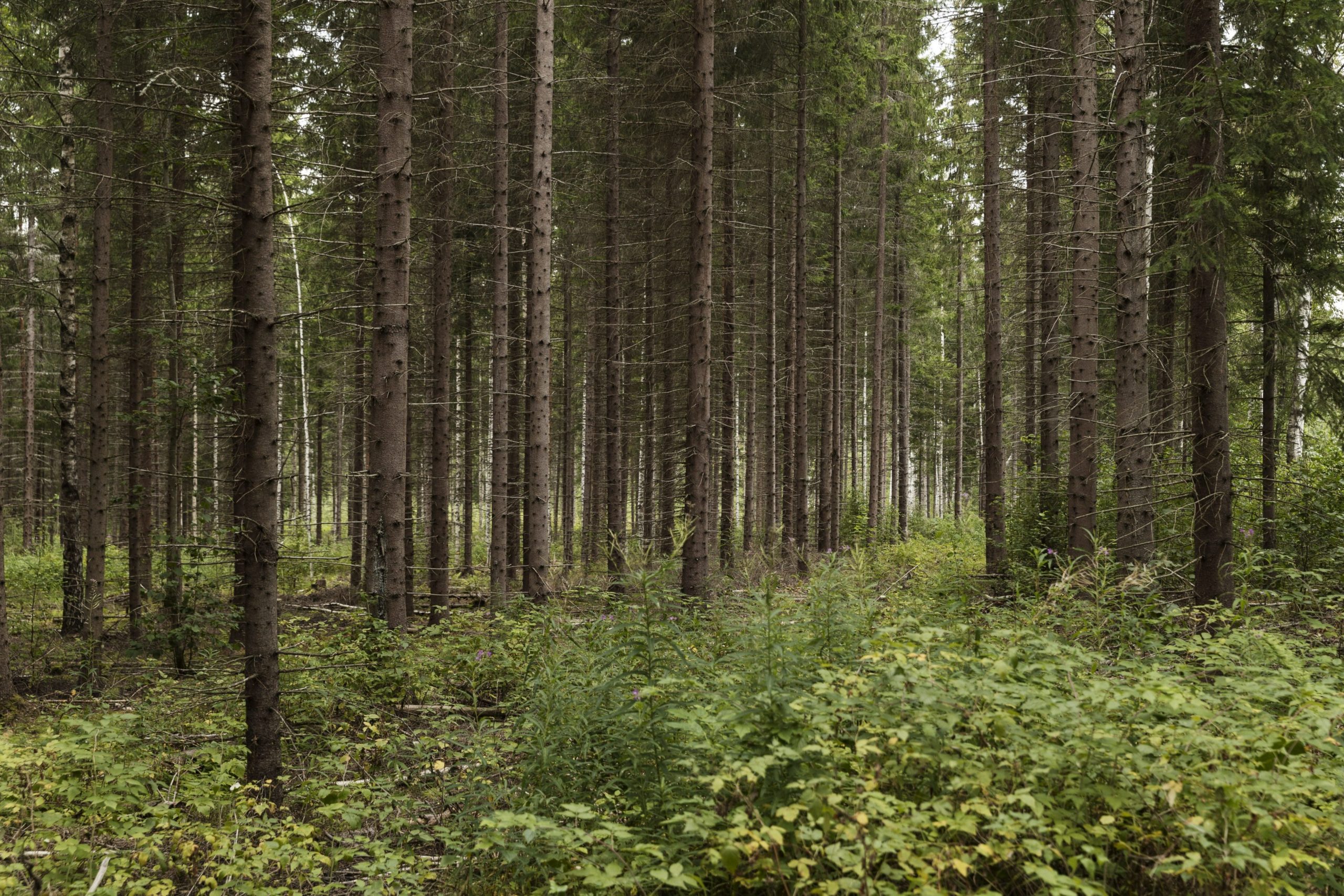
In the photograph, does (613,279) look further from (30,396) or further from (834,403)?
(30,396)

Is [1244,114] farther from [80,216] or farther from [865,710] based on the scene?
[80,216]

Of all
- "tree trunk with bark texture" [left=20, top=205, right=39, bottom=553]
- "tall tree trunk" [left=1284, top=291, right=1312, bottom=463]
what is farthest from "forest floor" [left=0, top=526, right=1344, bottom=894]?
"tree trunk with bark texture" [left=20, top=205, right=39, bottom=553]

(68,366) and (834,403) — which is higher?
(68,366)

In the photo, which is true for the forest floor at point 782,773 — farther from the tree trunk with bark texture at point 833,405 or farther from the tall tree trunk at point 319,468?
the tree trunk with bark texture at point 833,405

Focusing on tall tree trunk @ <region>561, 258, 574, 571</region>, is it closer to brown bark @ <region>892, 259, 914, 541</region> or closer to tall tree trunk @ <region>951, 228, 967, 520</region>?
brown bark @ <region>892, 259, 914, 541</region>

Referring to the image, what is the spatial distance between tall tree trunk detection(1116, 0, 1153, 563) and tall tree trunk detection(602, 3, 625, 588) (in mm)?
7484

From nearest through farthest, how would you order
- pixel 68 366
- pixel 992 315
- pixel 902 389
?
pixel 68 366 < pixel 992 315 < pixel 902 389

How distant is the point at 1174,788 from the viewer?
117 inches

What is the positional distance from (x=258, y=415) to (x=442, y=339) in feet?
30.9

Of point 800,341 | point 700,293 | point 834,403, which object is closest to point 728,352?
point 800,341

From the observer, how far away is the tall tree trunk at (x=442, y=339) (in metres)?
12.6

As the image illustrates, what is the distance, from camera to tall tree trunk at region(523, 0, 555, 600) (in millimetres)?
11195

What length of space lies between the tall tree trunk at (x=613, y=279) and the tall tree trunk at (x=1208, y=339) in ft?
26.8

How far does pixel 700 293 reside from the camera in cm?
1154
